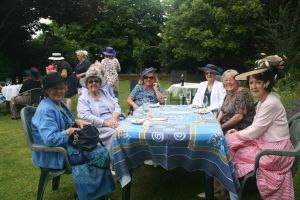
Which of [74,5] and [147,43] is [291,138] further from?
[147,43]

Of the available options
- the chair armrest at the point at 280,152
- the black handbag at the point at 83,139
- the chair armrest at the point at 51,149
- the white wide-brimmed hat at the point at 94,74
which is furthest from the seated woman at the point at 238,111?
the chair armrest at the point at 51,149

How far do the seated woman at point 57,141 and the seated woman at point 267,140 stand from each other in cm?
129

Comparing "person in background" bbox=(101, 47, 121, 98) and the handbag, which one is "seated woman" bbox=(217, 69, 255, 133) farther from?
"person in background" bbox=(101, 47, 121, 98)

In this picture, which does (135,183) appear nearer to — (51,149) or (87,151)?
(87,151)

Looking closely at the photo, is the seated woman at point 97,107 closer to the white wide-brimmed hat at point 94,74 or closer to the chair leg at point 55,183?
the white wide-brimmed hat at point 94,74

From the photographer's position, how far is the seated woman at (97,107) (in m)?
4.16

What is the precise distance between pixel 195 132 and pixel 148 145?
1.39 ft

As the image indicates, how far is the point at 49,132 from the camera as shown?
3166 millimetres

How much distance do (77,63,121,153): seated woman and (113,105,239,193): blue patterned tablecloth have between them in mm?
879

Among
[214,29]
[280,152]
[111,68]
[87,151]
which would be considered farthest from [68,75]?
[214,29]

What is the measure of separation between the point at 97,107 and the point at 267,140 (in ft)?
6.83

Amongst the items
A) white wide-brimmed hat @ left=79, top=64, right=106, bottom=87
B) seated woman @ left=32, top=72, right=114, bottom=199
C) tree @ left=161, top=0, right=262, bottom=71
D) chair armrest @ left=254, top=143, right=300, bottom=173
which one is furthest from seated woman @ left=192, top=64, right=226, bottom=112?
tree @ left=161, top=0, right=262, bottom=71

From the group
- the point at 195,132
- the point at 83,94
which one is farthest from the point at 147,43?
the point at 195,132

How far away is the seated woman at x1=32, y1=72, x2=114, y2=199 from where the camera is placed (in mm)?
3201
